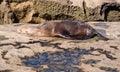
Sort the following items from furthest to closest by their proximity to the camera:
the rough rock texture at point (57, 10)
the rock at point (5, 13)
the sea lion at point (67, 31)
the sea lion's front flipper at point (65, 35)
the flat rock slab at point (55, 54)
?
1. the rock at point (5, 13)
2. the rough rock texture at point (57, 10)
3. the sea lion at point (67, 31)
4. the sea lion's front flipper at point (65, 35)
5. the flat rock slab at point (55, 54)

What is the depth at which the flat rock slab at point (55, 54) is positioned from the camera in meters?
5.03

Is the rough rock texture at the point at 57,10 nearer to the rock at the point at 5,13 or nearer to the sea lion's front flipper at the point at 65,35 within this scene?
the rock at the point at 5,13

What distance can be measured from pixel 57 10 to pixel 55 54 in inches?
121

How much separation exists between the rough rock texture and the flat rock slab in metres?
1.82

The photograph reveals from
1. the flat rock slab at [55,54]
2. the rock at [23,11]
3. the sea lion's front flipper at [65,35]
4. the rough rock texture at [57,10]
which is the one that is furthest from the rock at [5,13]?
the sea lion's front flipper at [65,35]

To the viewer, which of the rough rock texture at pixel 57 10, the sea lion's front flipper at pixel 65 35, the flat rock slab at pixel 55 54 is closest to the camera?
the flat rock slab at pixel 55 54

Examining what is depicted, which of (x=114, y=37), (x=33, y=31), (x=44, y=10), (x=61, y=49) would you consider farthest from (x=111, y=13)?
(x=61, y=49)

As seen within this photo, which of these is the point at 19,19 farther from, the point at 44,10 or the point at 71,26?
the point at 71,26

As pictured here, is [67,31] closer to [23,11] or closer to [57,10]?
[57,10]

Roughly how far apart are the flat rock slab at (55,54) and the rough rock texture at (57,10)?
182cm

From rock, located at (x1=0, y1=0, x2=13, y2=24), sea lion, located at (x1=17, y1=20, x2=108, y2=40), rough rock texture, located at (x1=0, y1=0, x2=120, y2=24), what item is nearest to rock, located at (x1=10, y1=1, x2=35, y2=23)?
rough rock texture, located at (x1=0, y1=0, x2=120, y2=24)

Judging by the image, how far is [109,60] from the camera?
538cm

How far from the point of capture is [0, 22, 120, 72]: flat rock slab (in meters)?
5.03

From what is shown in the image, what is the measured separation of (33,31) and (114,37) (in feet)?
4.88
